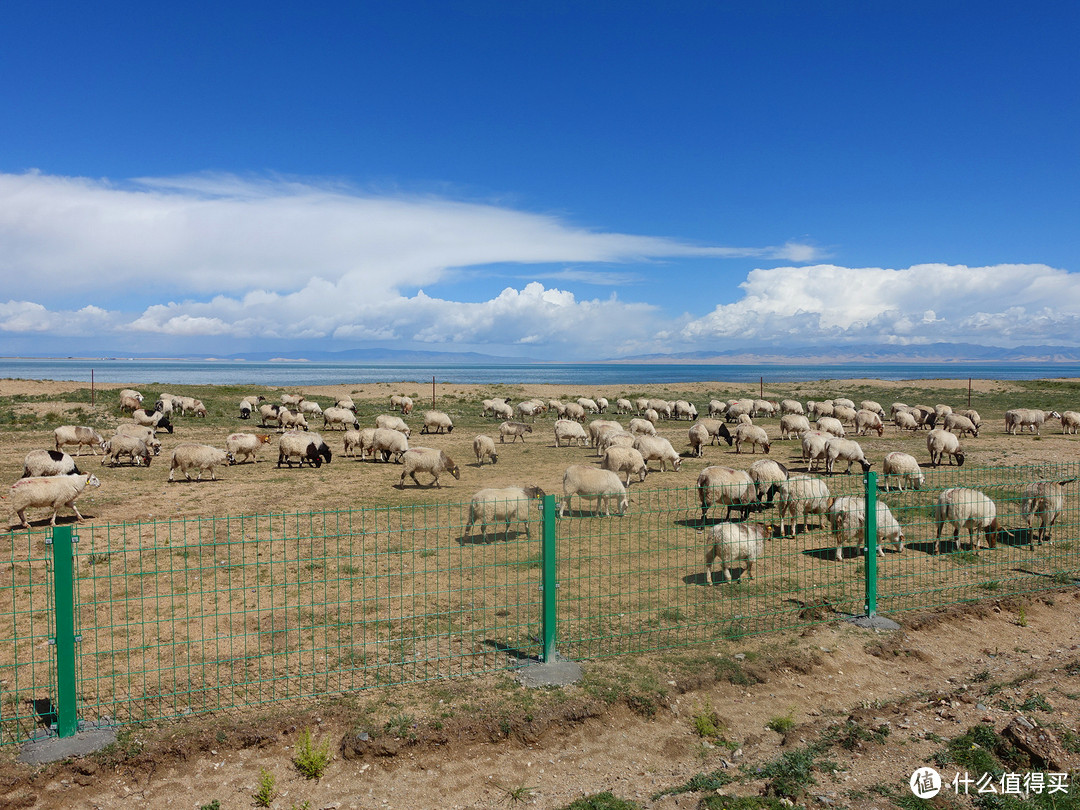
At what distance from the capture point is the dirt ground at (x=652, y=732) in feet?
17.5

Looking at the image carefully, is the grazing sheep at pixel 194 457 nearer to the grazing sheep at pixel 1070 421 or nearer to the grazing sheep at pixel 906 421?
the grazing sheep at pixel 906 421

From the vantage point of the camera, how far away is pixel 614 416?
42.4 metres

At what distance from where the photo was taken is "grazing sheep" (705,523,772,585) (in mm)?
10336

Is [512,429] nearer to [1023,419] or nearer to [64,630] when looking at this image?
[64,630]

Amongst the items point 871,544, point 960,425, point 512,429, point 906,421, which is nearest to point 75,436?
point 512,429

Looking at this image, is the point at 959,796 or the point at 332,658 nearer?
the point at 959,796

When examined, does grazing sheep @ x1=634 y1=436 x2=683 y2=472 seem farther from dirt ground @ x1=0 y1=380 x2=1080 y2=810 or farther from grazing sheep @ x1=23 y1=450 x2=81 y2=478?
grazing sheep @ x1=23 y1=450 x2=81 y2=478

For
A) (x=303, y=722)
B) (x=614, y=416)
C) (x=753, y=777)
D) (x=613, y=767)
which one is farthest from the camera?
(x=614, y=416)

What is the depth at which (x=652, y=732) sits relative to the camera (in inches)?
250

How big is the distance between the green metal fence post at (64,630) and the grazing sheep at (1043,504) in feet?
48.5

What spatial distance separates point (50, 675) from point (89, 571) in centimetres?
431

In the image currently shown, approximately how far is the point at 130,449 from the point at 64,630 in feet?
61.2

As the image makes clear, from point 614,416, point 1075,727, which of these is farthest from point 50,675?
point 614,416

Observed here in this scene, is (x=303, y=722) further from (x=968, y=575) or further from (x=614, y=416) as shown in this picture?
(x=614, y=416)
